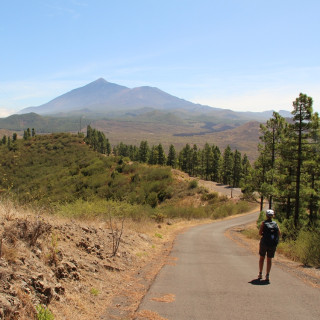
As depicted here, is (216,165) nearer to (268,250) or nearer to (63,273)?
(268,250)

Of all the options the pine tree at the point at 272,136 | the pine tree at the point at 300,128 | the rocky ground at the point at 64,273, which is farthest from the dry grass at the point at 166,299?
the pine tree at the point at 272,136

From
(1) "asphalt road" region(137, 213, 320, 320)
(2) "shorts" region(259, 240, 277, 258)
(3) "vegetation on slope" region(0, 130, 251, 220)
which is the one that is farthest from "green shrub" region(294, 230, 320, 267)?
(3) "vegetation on slope" region(0, 130, 251, 220)

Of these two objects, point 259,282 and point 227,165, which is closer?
point 259,282

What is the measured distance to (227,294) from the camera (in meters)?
6.34

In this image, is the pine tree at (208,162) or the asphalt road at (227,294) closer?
the asphalt road at (227,294)

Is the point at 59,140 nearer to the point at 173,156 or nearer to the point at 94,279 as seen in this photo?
the point at 173,156

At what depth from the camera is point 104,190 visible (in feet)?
156

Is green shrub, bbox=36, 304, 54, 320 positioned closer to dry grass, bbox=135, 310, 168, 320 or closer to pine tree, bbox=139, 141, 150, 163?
dry grass, bbox=135, 310, 168, 320

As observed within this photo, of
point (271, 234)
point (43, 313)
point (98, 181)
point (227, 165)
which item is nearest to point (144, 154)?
point (227, 165)

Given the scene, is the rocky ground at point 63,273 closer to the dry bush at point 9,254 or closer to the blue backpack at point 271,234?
the dry bush at point 9,254

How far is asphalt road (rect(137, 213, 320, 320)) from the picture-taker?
5262 millimetres

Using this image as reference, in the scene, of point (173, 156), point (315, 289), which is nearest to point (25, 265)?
point (315, 289)

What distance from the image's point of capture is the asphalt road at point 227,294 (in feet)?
17.3

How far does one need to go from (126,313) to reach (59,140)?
285 feet
